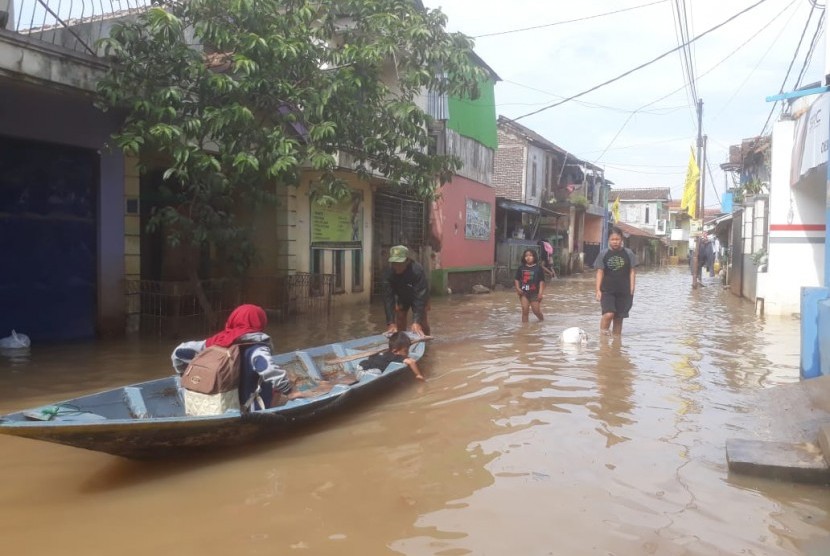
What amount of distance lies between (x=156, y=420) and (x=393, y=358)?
339 centimetres

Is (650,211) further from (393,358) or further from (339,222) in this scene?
(393,358)

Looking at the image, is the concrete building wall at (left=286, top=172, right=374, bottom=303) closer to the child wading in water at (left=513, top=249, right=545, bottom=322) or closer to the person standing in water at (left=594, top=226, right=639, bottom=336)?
the child wading in water at (left=513, top=249, right=545, bottom=322)

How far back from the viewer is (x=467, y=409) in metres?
6.18

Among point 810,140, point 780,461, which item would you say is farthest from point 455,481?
point 810,140

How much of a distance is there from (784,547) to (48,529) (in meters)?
3.94

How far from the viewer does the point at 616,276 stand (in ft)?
31.3

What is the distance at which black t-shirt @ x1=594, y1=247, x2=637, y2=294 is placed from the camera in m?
9.51

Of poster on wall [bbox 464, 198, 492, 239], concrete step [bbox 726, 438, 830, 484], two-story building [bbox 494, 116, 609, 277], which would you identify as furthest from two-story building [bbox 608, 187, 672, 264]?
concrete step [bbox 726, 438, 830, 484]

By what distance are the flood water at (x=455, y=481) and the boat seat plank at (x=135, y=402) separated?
0.37 meters

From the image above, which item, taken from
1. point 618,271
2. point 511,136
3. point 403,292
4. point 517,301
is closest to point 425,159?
point 403,292

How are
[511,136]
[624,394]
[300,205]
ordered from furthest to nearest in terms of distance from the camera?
[511,136] < [300,205] < [624,394]

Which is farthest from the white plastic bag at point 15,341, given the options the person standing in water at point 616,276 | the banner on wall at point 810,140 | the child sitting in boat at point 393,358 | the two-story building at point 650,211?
the two-story building at point 650,211

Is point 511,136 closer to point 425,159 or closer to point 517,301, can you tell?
point 517,301

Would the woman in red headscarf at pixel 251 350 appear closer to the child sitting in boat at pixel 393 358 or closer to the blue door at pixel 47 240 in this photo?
the child sitting in boat at pixel 393 358
